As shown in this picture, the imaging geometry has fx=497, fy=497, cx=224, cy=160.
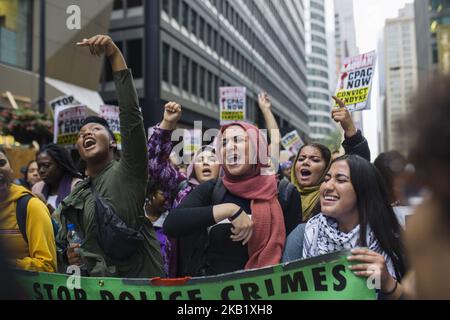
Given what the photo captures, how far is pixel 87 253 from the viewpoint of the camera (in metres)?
2.70

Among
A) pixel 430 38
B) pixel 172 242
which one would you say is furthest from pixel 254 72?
pixel 172 242

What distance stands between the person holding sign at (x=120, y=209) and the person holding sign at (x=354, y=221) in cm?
83

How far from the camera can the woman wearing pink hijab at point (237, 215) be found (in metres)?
2.56

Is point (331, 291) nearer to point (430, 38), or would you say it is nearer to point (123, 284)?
point (123, 284)

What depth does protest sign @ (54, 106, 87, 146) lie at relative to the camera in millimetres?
6659

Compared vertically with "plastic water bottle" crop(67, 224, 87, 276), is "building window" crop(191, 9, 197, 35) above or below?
above

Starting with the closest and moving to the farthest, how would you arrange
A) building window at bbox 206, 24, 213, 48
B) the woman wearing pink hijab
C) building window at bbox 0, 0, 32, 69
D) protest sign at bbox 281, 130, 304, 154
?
the woman wearing pink hijab
protest sign at bbox 281, 130, 304, 154
building window at bbox 0, 0, 32, 69
building window at bbox 206, 24, 213, 48

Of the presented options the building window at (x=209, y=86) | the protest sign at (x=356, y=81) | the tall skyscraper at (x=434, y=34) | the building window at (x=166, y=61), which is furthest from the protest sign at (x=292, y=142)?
the building window at (x=209, y=86)

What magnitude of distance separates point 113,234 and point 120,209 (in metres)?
0.16

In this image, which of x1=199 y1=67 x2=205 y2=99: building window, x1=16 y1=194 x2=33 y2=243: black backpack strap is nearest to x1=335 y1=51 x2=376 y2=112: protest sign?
x1=16 y1=194 x2=33 y2=243: black backpack strap

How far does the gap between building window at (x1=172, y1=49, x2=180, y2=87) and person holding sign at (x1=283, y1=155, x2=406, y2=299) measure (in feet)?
82.0

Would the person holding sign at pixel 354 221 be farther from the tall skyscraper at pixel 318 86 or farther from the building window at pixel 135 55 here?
the tall skyscraper at pixel 318 86

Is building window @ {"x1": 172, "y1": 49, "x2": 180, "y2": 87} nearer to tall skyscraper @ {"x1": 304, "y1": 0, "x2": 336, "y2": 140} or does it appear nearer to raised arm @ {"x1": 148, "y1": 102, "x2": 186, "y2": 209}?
raised arm @ {"x1": 148, "y1": 102, "x2": 186, "y2": 209}
